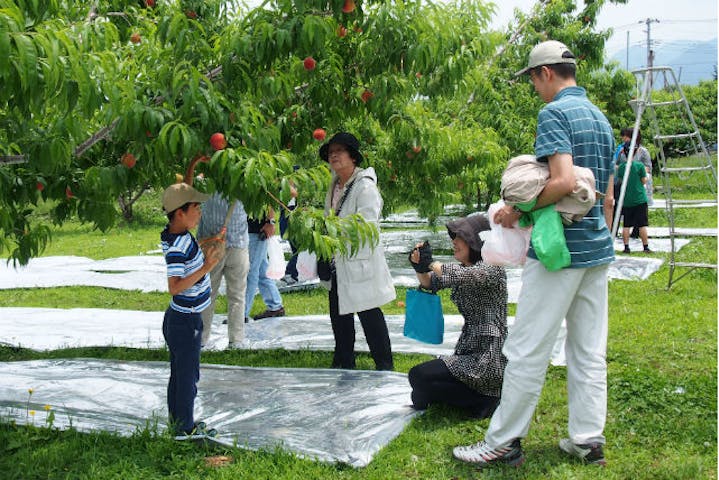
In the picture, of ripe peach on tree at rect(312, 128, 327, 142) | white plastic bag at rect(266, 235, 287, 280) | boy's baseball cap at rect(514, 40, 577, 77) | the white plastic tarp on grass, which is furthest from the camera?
the white plastic tarp on grass

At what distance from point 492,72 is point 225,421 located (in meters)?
6.91

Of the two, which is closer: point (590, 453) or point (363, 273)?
point (590, 453)

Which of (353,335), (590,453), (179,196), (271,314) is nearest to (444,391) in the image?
(590,453)

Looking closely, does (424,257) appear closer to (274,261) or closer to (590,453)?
(590,453)

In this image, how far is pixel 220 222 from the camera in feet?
18.3

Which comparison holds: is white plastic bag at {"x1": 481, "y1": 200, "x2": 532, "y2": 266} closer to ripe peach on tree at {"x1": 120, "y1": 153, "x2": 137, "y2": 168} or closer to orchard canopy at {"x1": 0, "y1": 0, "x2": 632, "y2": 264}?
orchard canopy at {"x1": 0, "y1": 0, "x2": 632, "y2": 264}

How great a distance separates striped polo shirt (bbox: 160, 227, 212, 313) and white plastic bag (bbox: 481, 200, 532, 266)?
136cm

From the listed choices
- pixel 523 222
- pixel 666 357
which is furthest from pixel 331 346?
pixel 523 222

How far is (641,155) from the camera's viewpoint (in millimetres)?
12156

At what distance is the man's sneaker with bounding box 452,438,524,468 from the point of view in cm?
339

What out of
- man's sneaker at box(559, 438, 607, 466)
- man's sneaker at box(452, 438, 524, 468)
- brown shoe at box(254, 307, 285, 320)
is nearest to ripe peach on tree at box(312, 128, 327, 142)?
man's sneaker at box(452, 438, 524, 468)

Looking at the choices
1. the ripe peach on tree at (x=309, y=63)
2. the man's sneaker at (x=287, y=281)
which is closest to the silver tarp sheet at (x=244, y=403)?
the ripe peach on tree at (x=309, y=63)

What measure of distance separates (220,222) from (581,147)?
306 cm

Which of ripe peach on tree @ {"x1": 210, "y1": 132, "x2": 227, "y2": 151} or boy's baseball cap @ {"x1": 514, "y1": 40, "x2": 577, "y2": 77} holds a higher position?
boy's baseball cap @ {"x1": 514, "y1": 40, "x2": 577, "y2": 77}
